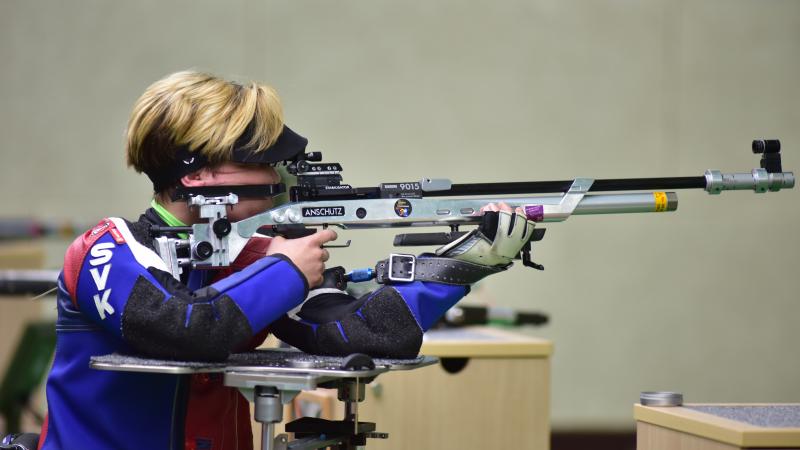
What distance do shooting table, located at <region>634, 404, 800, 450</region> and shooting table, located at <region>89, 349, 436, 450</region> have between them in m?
0.50

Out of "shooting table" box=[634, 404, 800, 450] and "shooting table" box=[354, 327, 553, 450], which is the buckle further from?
"shooting table" box=[354, 327, 553, 450]

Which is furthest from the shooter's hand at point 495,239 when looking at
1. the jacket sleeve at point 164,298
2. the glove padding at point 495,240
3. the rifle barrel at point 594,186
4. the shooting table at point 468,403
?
the shooting table at point 468,403

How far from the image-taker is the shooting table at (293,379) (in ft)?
5.74

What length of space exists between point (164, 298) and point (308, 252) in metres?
0.32

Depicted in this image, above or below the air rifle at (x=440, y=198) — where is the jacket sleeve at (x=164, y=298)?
below

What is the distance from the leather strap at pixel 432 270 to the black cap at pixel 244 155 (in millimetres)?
320

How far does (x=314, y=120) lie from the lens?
5.39 m

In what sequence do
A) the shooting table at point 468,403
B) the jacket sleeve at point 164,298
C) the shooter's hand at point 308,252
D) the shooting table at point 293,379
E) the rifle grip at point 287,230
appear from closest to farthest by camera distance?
the shooting table at point 293,379
the jacket sleeve at point 164,298
the shooter's hand at point 308,252
the rifle grip at point 287,230
the shooting table at point 468,403

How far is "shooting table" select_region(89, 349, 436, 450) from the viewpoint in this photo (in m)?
1.75

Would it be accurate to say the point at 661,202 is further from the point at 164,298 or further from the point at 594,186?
the point at 164,298

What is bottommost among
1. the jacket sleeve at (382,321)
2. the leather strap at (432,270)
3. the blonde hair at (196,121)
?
the jacket sleeve at (382,321)

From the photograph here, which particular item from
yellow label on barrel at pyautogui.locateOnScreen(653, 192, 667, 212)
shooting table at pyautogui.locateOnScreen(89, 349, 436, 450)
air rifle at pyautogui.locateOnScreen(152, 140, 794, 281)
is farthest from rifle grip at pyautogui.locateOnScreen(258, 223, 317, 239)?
yellow label on barrel at pyautogui.locateOnScreen(653, 192, 667, 212)

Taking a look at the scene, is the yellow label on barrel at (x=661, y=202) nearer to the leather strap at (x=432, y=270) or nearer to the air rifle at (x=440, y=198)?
the air rifle at (x=440, y=198)

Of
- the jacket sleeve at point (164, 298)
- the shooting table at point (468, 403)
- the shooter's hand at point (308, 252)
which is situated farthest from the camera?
the shooting table at point (468, 403)
